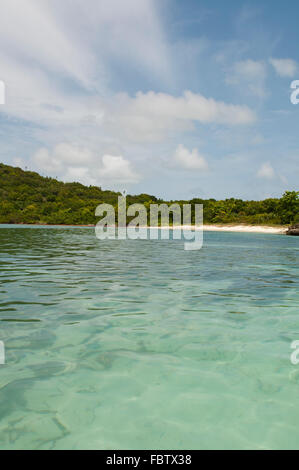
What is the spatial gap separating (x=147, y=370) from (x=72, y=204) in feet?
393

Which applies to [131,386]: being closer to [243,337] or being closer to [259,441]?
[259,441]

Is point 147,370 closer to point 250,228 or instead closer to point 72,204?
point 250,228

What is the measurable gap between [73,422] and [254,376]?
217 cm

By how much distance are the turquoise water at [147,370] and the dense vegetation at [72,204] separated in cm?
6397

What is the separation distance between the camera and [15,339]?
4699 millimetres

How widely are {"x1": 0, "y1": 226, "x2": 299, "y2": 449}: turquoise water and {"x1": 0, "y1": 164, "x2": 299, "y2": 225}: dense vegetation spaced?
210ft

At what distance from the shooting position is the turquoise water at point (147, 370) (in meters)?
2.75

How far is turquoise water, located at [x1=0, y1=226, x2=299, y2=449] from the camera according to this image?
2752 mm

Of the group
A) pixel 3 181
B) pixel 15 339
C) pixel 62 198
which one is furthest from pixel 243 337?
pixel 3 181

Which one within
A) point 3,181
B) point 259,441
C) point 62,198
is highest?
point 3,181

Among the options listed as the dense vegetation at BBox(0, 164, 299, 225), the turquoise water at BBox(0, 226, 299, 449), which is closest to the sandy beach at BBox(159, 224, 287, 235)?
the dense vegetation at BBox(0, 164, 299, 225)

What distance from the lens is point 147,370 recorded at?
12.7ft

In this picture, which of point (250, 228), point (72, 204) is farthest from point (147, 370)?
point (72, 204)

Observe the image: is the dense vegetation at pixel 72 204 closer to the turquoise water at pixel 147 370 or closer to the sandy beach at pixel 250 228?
the sandy beach at pixel 250 228
